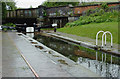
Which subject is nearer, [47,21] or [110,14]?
[110,14]

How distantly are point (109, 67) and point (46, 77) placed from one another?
321 centimetres

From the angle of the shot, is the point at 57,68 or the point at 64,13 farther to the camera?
the point at 64,13

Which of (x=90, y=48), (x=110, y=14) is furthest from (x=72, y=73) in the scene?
(x=110, y=14)

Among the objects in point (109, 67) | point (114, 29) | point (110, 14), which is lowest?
point (109, 67)

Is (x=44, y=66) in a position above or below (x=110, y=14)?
below

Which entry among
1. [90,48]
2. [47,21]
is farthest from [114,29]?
[47,21]

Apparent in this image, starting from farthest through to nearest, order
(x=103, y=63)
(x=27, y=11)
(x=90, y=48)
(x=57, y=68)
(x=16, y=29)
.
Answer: (x=27, y=11), (x=16, y=29), (x=90, y=48), (x=103, y=63), (x=57, y=68)

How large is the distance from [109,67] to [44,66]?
2709mm

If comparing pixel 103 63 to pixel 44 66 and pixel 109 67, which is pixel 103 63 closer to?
pixel 109 67

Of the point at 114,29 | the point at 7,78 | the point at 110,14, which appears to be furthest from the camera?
the point at 110,14

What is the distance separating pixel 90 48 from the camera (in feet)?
48.5

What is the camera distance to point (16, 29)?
37.2 metres

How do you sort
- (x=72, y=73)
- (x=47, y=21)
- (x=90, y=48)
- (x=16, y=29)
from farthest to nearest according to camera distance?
(x=47, y=21)
(x=16, y=29)
(x=90, y=48)
(x=72, y=73)

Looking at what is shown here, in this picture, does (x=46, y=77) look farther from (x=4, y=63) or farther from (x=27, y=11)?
(x=27, y=11)
